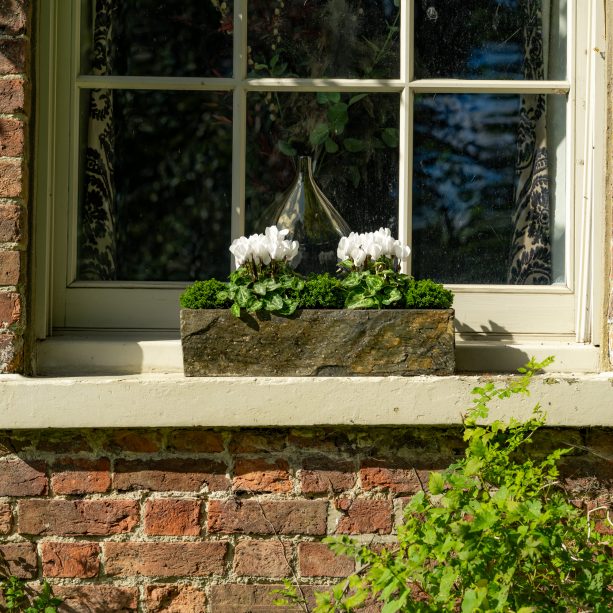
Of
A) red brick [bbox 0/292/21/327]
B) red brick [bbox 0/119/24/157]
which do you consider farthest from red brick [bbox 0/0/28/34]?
red brick [bbox 0/292/21/327]

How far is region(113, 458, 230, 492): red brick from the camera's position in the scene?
7.47 feet

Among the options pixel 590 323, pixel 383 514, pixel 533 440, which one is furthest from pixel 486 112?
pixel 383 514

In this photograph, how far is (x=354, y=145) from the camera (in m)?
2.58

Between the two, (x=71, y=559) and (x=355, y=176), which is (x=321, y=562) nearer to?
(x=71, y=559)

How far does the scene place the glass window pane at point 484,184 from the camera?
2.55m

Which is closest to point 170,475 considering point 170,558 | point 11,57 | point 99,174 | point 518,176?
point 170,558

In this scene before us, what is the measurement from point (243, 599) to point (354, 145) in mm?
1278

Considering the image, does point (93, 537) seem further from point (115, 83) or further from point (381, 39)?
point (381, 39)

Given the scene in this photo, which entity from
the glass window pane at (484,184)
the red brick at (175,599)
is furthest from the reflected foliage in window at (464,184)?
the red brick at (175,599)

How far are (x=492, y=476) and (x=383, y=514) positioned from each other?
315 mm

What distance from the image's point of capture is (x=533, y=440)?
89.3 inches

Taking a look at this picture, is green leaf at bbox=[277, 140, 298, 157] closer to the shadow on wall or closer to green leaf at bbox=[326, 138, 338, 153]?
green leaf at bbox=[326, 138, 338, 153]

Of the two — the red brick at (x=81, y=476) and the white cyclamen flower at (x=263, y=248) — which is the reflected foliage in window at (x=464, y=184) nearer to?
the white cyclamen flower at (x=263, y=248)

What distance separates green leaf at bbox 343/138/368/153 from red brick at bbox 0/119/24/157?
89 centimetres
